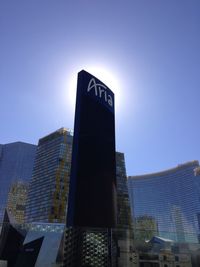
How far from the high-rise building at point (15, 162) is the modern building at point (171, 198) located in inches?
2474

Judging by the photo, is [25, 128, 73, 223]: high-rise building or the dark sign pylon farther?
[25, 128, 73, 223]: high-rise building

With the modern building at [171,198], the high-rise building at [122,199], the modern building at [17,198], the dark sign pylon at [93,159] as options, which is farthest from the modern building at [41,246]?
the modern building at [171,198]

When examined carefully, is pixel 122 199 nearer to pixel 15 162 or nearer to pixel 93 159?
pixel 15 162

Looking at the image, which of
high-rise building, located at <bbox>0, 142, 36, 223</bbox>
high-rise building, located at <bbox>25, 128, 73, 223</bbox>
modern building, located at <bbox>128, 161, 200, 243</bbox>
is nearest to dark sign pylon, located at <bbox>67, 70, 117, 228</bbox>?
high-rise building, located at <bbox>25, 128, 73, 223</bbox>

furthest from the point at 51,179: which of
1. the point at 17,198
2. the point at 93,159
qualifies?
the point at 93,159

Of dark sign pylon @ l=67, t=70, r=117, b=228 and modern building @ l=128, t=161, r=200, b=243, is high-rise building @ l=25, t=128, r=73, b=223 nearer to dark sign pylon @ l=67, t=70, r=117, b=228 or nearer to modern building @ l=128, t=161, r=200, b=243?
modern building @ l=128, t=161, r=200, b=243

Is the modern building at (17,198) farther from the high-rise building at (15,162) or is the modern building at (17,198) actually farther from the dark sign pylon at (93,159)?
the dark sign pylon at (93,159)

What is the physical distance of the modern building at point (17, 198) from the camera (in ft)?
389

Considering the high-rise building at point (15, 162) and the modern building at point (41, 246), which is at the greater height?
the high-rise building at point (15, 162)

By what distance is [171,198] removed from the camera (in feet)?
480

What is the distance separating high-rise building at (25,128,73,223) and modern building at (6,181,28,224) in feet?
42.1

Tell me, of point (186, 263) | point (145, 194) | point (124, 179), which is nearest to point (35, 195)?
point (124, 179)

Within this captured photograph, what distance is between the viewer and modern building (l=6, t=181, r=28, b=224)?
11856cm

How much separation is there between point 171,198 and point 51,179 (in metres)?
78.6
